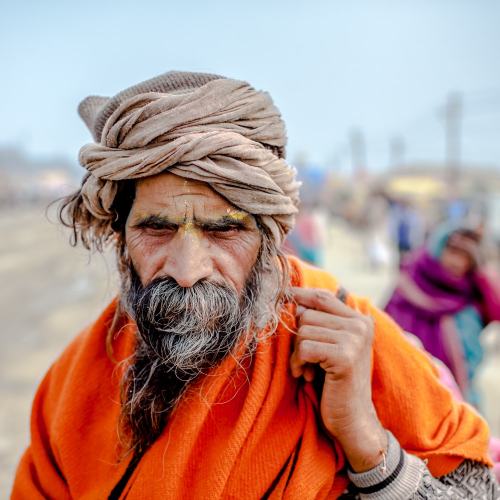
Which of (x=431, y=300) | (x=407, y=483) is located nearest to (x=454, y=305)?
(x=431, y=300)

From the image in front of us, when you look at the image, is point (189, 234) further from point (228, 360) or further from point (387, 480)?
point (387, 480)

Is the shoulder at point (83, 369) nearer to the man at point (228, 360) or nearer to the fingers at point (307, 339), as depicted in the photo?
the man at point (228, 360)

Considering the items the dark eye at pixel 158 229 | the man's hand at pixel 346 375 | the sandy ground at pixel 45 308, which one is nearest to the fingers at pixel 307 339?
the man's hand at pixel 346 375

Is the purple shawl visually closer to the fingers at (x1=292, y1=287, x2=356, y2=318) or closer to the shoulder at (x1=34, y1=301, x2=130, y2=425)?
the fingers at (x1=292, y1=287, x2=356, y2=318)

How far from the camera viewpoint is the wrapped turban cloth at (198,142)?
1.74 metres

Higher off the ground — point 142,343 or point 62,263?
point 142,343

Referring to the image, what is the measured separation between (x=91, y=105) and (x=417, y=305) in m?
3.26

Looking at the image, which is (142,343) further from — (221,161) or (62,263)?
(62,263)

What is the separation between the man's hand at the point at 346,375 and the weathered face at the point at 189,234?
0.29m

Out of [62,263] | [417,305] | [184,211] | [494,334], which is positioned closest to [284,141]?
[184,211]

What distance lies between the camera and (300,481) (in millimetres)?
1715

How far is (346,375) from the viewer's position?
1710mm

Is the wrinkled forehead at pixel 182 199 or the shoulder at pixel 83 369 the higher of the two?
the wrinkled forehead at pixel 182 199

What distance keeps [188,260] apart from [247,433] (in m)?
0.54
